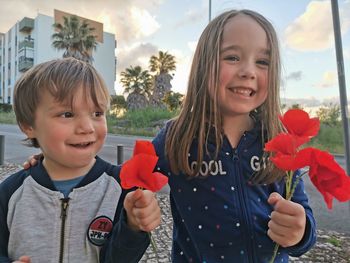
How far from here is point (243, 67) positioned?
4.23 feet

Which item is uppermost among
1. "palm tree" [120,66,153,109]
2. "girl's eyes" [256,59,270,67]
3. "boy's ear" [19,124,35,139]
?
"palm tree" [120,66,153,109]

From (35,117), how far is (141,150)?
0.70 metres

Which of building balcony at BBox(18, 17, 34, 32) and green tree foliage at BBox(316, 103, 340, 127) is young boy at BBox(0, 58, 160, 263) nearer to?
green tree foliage at BBox(316, 103, 340, 127)

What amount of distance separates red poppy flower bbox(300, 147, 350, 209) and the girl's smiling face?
604 mm

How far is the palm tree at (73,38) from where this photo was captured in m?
28.1

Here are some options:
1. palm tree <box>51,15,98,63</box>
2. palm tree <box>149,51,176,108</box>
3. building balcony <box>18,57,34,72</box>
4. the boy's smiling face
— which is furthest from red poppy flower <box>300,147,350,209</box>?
building balcony <box>18,57,34,72</box>

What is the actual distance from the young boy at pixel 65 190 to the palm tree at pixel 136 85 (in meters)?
36.1

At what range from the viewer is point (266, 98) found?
4.63 ft

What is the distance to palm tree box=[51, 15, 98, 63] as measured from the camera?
92.1 ft

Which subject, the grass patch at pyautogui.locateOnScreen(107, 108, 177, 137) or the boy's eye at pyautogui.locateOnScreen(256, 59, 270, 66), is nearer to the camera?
the boy's eye at pyautogui.locateOnScreen(256, 59, 270, 66)

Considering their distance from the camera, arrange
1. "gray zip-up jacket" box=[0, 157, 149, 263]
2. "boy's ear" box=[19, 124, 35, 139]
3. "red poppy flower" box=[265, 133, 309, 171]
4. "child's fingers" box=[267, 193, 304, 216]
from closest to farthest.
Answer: "red poppy flower" box=[265, 133, 309, 171], "child's fingers" box=[267, 193, 304, 216], "gray zip-up jacket" box=[0, 157, 149, 263], "boy's ear" box=[19, 124, 35, 139]

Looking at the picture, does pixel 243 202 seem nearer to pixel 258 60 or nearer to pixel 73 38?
pixel 258 60

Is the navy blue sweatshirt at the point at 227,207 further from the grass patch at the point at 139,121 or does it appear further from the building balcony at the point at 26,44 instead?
the building balcony at the point at 26,44

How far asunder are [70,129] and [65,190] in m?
0.26
